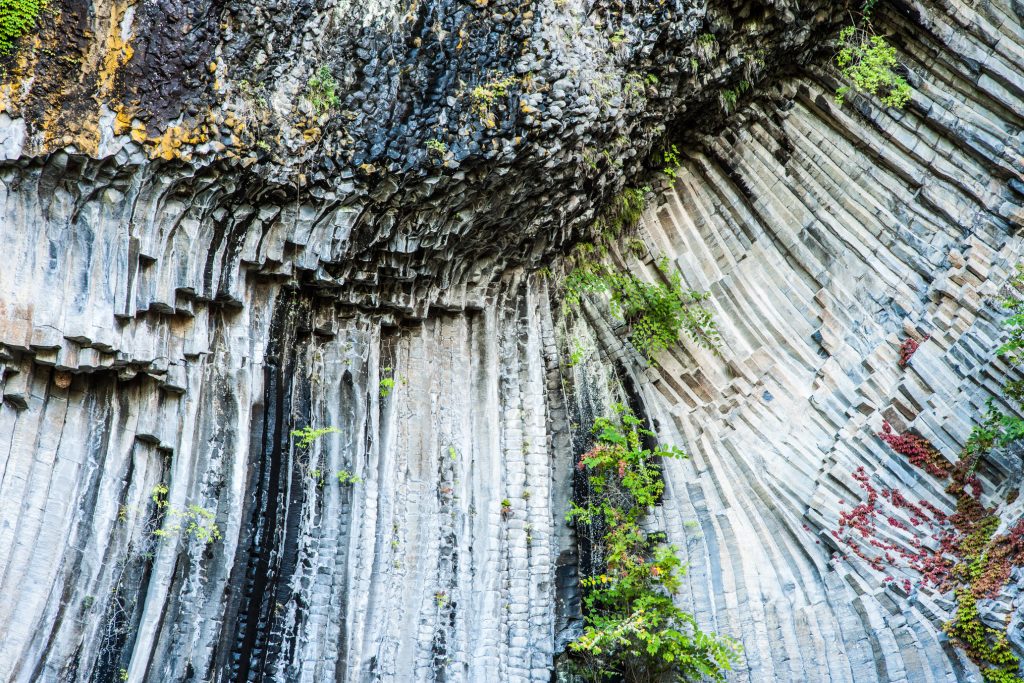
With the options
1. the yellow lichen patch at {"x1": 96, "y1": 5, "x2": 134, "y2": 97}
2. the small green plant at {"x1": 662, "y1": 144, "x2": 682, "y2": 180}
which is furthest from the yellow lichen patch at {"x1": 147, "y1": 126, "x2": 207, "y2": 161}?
the small green plant at {"x1": 662, "y1": 144, "x2": 682, "y2": 180}

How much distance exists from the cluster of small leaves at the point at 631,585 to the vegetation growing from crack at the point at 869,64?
4130 millimetres

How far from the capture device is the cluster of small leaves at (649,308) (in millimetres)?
9930

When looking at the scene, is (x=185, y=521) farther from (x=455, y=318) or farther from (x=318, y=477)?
(x=455, y=318)

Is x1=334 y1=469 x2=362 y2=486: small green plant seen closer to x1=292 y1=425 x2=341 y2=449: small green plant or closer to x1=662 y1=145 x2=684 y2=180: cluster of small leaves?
x1=292 y1=425 x2=341 y2=449: small green plant

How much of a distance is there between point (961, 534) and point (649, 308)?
144 inches

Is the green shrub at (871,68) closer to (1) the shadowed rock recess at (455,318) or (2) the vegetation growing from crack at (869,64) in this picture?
(2) the vegetation growing from crack at (869,64)

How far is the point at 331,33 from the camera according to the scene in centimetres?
761

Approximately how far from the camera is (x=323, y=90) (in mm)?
7594

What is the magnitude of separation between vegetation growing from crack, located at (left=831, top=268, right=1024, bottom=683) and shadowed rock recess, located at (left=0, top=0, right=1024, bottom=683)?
12 cm

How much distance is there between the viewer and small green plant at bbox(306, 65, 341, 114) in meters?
7.55

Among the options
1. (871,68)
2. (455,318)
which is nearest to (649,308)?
(455,318)

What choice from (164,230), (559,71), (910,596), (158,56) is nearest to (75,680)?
(164,230)

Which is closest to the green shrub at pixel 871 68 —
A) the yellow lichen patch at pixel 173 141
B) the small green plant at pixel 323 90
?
the small green plant at pixel 323 90

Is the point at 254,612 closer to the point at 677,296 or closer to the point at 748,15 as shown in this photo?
the point at 677,296
